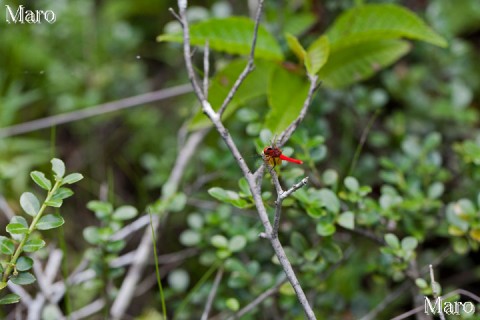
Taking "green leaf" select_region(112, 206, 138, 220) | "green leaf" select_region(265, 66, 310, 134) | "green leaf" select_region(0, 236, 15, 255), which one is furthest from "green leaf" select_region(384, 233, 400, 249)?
"green leaf" select_region(0, 236, 15, 255)

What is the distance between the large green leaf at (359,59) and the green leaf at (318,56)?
17cm

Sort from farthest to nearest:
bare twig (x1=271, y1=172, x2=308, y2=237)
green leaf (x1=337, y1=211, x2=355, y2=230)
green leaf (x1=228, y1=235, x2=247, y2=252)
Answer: green leaf (x1=228, y1=235, x2=247, y2=252) → green leaf (x1=337, y1=211, x2=355, y2=230) → bare twig (x1=271, y1=172, x2=308, y2=237)

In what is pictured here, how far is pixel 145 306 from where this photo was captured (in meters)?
1.92

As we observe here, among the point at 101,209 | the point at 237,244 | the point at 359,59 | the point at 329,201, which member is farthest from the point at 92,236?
the point at 359,59

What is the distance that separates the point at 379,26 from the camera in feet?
4.97

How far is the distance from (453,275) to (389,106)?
2.31ft

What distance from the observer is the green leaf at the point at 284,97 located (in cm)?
144

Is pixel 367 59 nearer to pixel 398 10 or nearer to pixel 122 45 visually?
pixel 398 10

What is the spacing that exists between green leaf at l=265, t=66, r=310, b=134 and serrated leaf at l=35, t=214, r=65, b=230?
0.60 m

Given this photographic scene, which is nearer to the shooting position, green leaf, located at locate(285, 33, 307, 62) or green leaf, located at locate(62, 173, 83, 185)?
green leaf, located at locate(62, 173, 83, 185)

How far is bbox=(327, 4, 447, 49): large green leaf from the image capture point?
144cm

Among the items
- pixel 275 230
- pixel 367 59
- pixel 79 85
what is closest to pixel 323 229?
pixel 275 230

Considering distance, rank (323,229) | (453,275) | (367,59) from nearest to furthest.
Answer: (323,229) < (367,59) < (453,275)

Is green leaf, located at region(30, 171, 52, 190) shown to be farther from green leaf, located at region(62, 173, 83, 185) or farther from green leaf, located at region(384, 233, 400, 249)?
green leaf, located at region(384, 233, 400, 249)
